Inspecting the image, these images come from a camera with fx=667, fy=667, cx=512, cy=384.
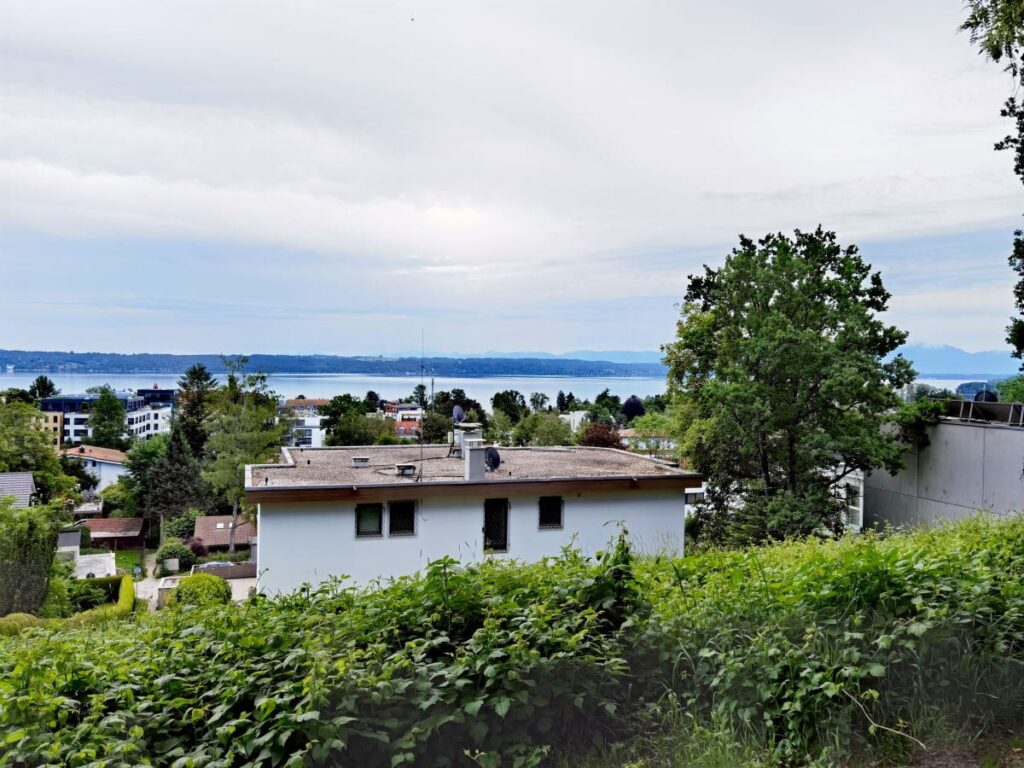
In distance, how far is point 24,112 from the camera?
1681 centimetres

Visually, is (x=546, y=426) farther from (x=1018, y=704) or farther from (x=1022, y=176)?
(x=1018, y=704)

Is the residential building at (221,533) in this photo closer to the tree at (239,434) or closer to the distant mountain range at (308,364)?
the tree at (239,434)

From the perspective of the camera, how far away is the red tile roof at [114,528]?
Answer: 1417 inches

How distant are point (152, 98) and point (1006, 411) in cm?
2035

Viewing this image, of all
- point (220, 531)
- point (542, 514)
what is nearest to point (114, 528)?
point (220, 531)

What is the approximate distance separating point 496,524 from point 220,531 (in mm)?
25940

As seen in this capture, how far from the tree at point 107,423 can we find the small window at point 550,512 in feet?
207

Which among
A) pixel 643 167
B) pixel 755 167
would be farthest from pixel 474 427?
pixel 755 167

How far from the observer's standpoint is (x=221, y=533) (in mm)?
34156

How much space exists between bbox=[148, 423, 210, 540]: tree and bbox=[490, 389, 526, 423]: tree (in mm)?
22096

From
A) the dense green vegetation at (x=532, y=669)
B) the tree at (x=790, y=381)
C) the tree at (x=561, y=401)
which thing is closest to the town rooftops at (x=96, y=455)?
the tree at (x=561, y=401)

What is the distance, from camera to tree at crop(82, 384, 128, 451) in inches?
2547

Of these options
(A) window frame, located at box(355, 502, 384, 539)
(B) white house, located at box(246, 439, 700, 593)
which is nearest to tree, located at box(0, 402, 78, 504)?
(B) white house, located at box(246, 439, 700, 593)

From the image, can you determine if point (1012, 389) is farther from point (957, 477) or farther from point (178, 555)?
point (178, 555)
